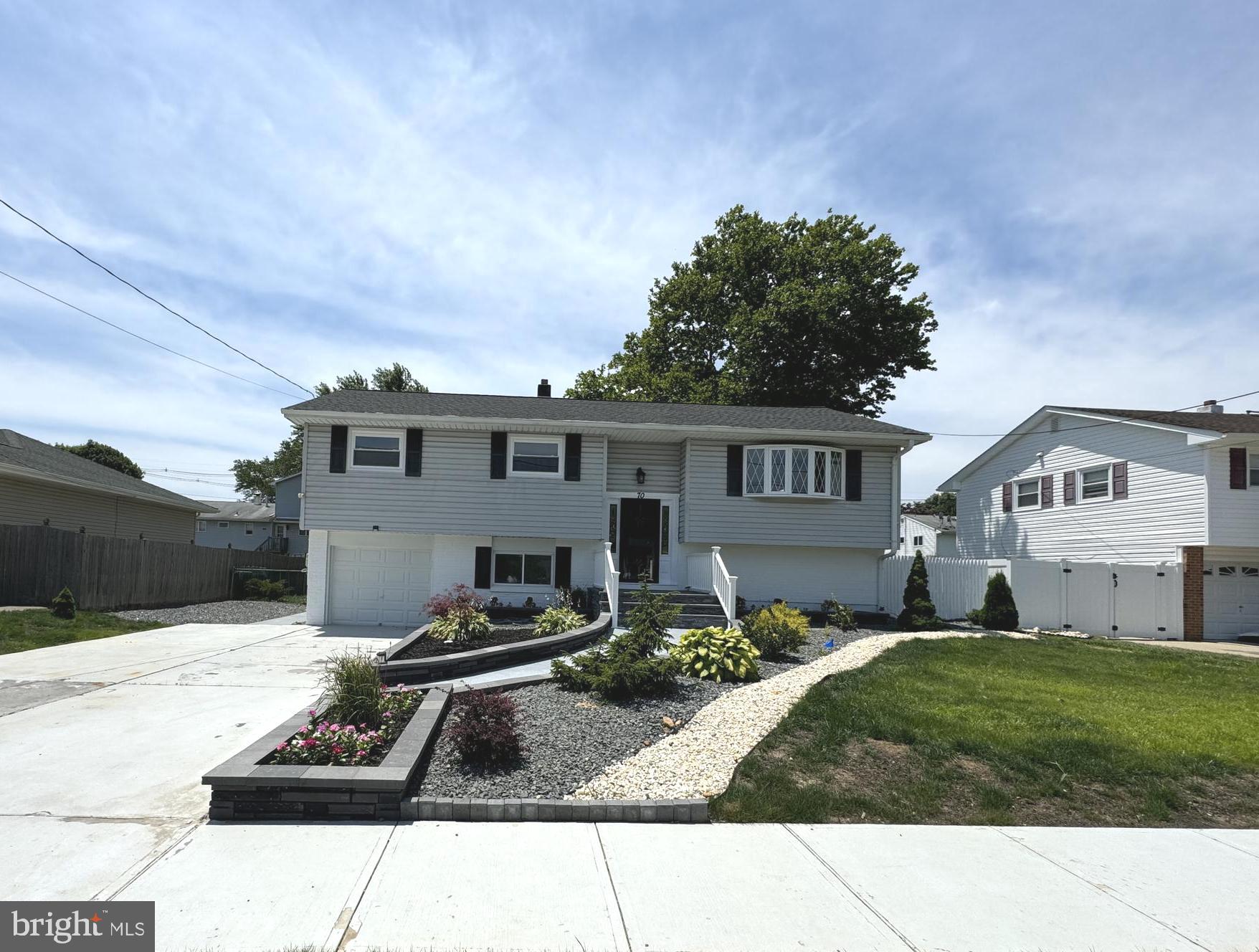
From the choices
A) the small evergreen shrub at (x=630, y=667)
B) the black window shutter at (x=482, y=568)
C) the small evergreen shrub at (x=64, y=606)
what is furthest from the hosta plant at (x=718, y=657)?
the small evergreen shrub at (x=64, y=606)

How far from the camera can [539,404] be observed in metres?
18.2

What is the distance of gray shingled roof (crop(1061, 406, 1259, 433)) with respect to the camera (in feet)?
59.1

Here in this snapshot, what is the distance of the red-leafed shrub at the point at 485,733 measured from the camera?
18.7 feet

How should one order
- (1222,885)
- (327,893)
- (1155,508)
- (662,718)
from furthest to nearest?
(1155,508), (662,718), (1222,885), (327,893)

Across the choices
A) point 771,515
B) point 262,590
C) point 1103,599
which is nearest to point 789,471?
point 771,515

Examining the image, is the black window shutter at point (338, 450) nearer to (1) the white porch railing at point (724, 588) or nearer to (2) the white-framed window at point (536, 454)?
(2) the white-framed window at point (536, 454)

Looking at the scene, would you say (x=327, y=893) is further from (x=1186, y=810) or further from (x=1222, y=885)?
(x=1186, y=810)

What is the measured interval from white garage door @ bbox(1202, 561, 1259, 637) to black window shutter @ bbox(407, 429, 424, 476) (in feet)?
62.1

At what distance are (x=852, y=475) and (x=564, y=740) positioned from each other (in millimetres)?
12527

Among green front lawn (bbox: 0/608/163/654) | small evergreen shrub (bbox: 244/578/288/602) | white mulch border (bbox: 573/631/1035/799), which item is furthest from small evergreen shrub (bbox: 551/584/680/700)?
small evergreen shrub (bbox: 244/578/288/602)

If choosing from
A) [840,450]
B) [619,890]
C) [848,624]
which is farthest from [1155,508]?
[619,890]

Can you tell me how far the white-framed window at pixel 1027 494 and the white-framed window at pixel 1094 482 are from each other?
1.62 meters

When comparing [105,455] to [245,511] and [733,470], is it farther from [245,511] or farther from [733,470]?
[733,470]

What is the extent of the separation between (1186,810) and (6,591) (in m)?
20.6
